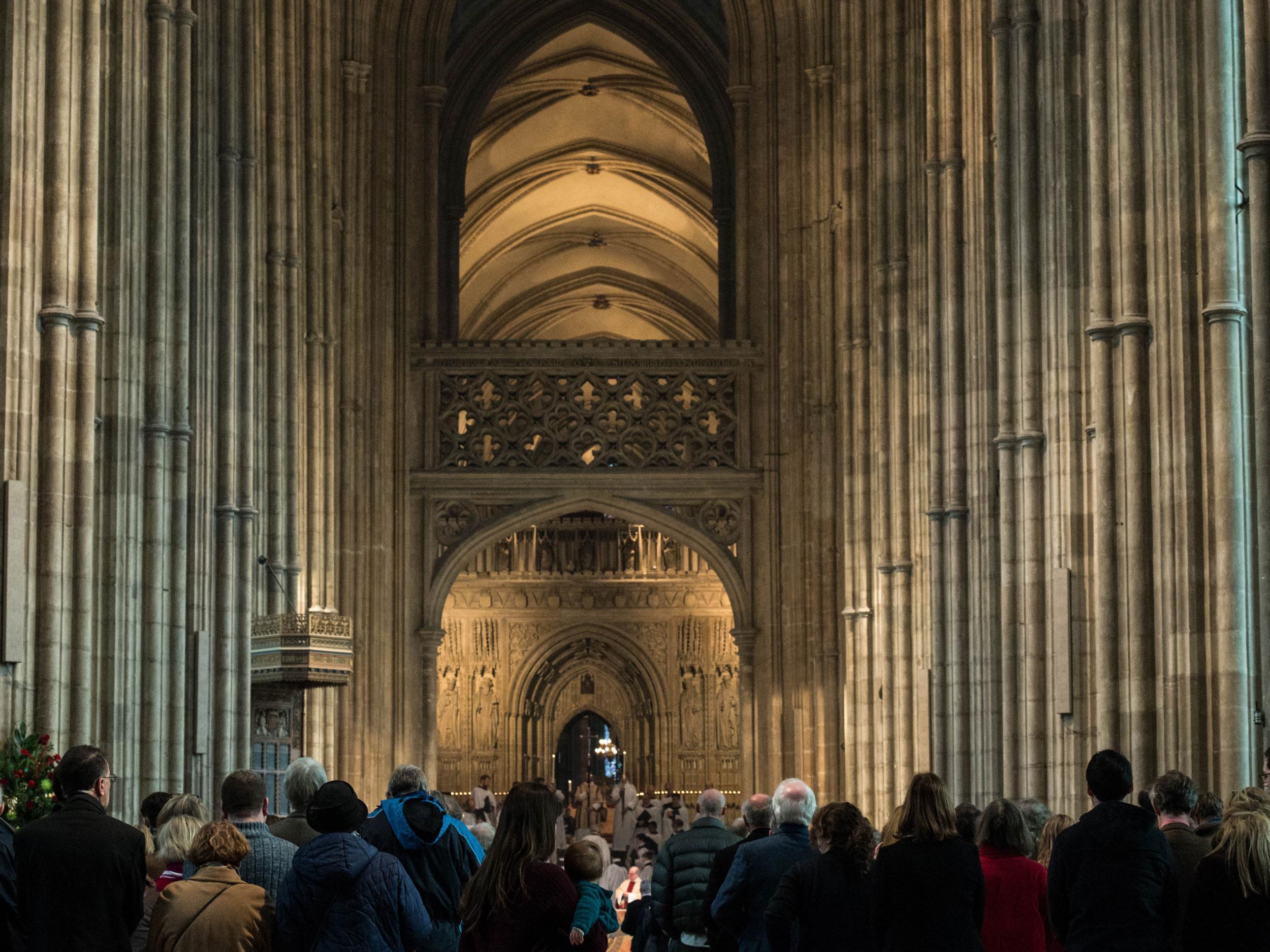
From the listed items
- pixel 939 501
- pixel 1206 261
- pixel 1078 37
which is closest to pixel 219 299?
pixel 939 501

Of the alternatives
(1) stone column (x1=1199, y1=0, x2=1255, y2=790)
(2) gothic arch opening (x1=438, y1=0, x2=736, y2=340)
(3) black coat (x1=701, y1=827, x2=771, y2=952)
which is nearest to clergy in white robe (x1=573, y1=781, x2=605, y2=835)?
(2) gothic arch opening (x1=438, y1=0, x2=736, y2=340)

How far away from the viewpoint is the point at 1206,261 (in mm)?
13719

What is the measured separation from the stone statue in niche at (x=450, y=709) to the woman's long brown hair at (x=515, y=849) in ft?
107

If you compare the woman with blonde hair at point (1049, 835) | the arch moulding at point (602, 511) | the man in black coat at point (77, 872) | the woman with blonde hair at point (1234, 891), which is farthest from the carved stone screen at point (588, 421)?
the woman with blonde hair at point (1234, 891)

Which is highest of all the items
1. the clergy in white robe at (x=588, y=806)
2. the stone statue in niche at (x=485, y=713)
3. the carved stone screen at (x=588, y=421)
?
the carved stone screen at (x=588, y=421)

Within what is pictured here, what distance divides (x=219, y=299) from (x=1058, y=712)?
9607 mm

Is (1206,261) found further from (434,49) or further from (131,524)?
(434,49)

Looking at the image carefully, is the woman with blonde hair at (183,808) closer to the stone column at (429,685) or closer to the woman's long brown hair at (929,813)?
the woman's long brown hair at (929,813)

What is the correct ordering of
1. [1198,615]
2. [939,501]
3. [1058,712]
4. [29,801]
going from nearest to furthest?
[29,801], [1198,615], [1058,712], [939,501]

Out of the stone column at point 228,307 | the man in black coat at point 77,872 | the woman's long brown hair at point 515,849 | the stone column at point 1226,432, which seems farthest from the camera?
the stone column at point 228,307

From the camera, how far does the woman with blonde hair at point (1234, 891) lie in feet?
21.9

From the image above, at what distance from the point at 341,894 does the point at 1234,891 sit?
2875mm

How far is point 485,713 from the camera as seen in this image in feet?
131

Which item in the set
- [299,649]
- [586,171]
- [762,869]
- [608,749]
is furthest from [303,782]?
[586,171]
